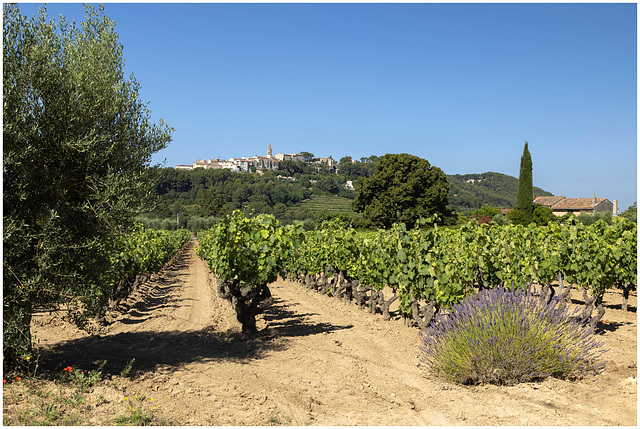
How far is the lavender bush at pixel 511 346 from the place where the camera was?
589cm

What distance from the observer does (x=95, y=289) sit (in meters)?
5.84

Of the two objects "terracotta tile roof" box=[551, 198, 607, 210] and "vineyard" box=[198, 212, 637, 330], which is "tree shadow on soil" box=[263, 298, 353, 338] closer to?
"vineyard" box=[198, 212, 637, 330]

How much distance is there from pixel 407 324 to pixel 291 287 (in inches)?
405

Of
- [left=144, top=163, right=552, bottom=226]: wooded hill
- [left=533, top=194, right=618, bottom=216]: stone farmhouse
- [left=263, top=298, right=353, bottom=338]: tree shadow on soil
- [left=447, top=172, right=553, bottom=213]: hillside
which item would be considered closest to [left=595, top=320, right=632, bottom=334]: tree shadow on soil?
[left=263, top=298, right=353, bottom=338]: tree shadow on soil

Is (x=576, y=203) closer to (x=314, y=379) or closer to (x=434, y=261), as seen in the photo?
(x=434, y=261)

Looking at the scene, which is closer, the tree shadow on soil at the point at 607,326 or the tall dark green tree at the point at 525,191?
the tree shadow on soil at the point at 607,326

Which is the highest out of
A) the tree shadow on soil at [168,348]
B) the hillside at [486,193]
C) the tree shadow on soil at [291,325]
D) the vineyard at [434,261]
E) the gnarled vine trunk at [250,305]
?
the hillside at [486,193]

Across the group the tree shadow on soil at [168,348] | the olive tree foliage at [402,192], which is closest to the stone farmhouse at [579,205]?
the olive tree foliage at [402,192]

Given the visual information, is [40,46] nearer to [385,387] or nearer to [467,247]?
[385,387]

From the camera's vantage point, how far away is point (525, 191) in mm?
52594

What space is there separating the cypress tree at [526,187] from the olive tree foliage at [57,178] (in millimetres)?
49455

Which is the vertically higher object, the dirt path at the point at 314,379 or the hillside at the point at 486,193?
the hillside at the point at 486,193

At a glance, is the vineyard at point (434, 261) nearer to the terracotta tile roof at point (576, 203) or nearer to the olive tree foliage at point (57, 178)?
the olive tree foliage at point (57, 178)

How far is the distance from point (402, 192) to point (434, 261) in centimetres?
4036
